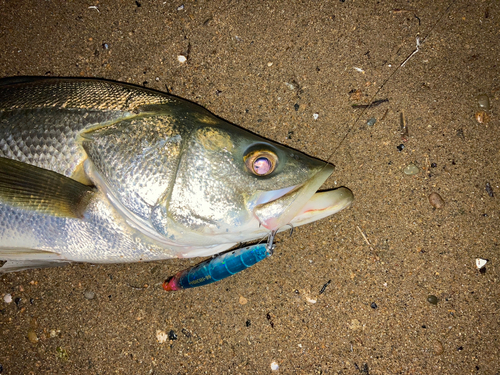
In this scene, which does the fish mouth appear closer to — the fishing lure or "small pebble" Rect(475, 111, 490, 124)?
the fishing lure

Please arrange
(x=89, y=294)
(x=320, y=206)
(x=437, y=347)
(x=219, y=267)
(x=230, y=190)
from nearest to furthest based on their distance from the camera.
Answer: (x=230, y=190), (x=320, y=206), (x=219, y=267), (x=437, y=347), (x=89, y=294)

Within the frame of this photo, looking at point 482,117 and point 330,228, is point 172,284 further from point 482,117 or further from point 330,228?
point 482,117

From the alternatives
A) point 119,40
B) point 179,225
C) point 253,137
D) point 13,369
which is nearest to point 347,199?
point 253,137

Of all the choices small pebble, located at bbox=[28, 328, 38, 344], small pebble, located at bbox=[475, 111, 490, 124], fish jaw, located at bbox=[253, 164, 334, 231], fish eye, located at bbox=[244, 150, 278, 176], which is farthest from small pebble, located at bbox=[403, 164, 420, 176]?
small pebble, located at bbox=[28, 328, 38, 344]

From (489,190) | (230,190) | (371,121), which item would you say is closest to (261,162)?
(230,190)

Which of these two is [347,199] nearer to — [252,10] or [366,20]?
[366,20]

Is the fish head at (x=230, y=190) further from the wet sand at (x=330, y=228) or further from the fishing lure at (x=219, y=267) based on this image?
the wet sand at (x=330, y=228)

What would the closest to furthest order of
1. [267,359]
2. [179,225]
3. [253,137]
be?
1. [179,225]
2. [253,137]
3. [267,359]
